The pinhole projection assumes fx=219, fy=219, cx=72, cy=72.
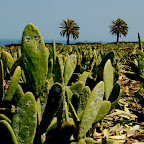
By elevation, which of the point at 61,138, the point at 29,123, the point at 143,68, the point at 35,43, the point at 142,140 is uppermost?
the point at 35,43

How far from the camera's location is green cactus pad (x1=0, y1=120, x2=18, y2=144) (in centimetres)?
72

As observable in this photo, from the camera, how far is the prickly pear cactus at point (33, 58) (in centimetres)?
107

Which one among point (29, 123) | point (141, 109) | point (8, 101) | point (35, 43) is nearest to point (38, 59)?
point (35, 43)

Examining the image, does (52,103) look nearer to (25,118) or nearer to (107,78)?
(25,118)

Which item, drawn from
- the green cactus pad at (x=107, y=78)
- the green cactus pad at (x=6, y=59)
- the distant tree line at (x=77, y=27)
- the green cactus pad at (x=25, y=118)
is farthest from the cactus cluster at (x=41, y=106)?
the distant tree line at (x=77, y=27)

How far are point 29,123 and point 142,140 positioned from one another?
3.21 feet

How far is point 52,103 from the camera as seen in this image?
0.84 m

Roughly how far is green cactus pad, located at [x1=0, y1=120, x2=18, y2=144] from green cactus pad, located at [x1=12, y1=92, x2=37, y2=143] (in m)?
0.05

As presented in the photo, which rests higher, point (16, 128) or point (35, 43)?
Result: point (35, 43)

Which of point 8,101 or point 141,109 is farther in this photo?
point 141,109

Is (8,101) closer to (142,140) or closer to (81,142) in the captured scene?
(81,142)

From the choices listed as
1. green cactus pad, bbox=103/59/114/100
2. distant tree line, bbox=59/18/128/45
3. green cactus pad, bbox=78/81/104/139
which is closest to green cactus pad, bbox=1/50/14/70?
green cactus pad, bbox=103/59/114/100

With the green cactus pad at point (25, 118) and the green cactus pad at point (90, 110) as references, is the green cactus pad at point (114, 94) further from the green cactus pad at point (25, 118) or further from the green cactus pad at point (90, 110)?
the green cactus pad at point (25, 118)

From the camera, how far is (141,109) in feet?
6.48
